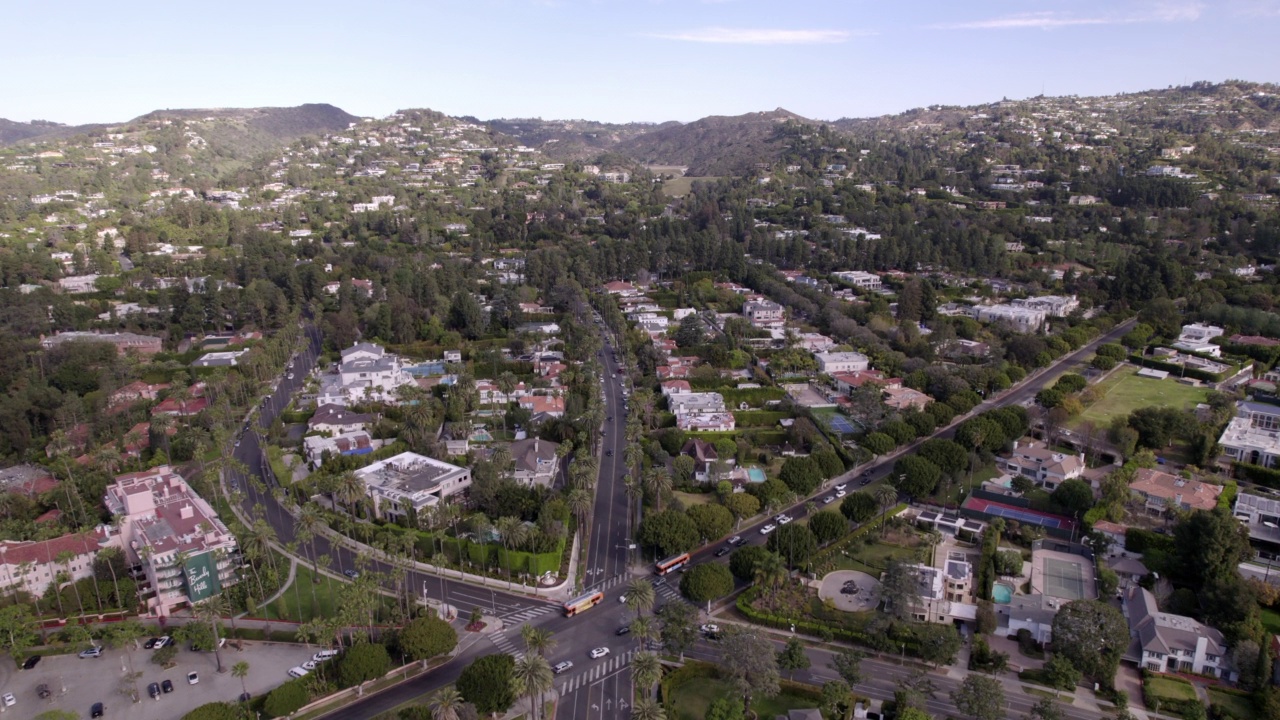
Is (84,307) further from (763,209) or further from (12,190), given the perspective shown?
(763,209)

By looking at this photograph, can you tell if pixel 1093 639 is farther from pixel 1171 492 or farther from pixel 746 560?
pixel 1171 492

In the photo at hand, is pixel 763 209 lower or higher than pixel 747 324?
higher

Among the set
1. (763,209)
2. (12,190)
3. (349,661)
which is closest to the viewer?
(349,661)

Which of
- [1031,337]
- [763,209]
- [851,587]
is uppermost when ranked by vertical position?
[763,209]

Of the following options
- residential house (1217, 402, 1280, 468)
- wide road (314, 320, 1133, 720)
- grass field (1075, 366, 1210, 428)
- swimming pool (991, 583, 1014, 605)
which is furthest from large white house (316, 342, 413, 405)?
residential house (1217, 402, 1280, 468)

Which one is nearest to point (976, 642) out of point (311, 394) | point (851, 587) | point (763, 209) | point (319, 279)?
point (851, 587)

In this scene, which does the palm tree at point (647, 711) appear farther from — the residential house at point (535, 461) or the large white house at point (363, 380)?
the large white house at point (363, 380)

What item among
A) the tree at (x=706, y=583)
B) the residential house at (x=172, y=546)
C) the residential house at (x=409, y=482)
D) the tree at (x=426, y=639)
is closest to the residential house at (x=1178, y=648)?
the tree at (x=706, y=583)

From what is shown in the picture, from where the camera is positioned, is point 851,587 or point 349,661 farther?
point 851,587
